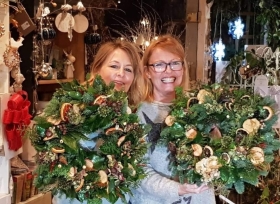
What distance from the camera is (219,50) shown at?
3141mm

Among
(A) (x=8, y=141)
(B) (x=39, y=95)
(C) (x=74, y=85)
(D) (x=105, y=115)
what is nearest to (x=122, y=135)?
(D) (x=105, y=115)

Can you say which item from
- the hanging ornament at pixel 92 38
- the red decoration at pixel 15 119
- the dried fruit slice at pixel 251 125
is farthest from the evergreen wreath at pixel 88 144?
the hanging ornament at pixel 92 38

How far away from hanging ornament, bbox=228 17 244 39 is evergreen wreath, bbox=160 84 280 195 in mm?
1658

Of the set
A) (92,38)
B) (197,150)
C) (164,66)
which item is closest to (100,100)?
(197,150)

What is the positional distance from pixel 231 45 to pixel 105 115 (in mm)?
1954

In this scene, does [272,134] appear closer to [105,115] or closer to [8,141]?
[105,115]

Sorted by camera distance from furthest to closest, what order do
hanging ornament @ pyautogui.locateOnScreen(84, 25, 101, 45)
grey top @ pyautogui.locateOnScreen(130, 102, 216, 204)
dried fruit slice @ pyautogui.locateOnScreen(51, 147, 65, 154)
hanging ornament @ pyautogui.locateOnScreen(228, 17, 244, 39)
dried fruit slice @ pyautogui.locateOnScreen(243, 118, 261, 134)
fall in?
hanging ornament @ pyautogui.locateOnScreen(228, 17, 244, 39) → hanging ornament @ pyautogui.locateOnScreen(84, 25, 101, 45) → grey top @ pyautogui.locateOnScreen(130, 102, 216, 204) → dried fruit slice @ pyautogui.locateOnScreen(243, 118, 261, 134) → dried fruit slice @ pyautogui.locateOnScreen(51, 147, 65, 154)

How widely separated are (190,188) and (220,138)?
0.68ft

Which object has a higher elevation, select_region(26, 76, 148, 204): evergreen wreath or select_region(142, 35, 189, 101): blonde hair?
select_region(142, 35, 189, 101): blonde hair

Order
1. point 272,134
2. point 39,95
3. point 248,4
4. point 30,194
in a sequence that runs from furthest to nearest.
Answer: point 248,4
point 39,95
point 30,194
point 272,134

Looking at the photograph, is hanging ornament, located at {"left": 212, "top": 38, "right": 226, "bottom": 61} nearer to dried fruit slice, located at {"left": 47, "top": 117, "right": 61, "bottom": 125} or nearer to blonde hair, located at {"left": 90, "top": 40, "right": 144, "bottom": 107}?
blonde hair, located at {"left": 90, "top": 40, "right": 144, "bottom": 107}

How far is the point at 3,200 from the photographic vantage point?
204cm

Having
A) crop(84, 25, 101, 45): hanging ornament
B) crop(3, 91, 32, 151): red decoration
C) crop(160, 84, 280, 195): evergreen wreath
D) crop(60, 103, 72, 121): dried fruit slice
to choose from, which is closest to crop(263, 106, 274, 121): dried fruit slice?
crop(160, 84, 280, 195): evergreen wreath

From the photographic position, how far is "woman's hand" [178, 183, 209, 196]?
1515 mm
